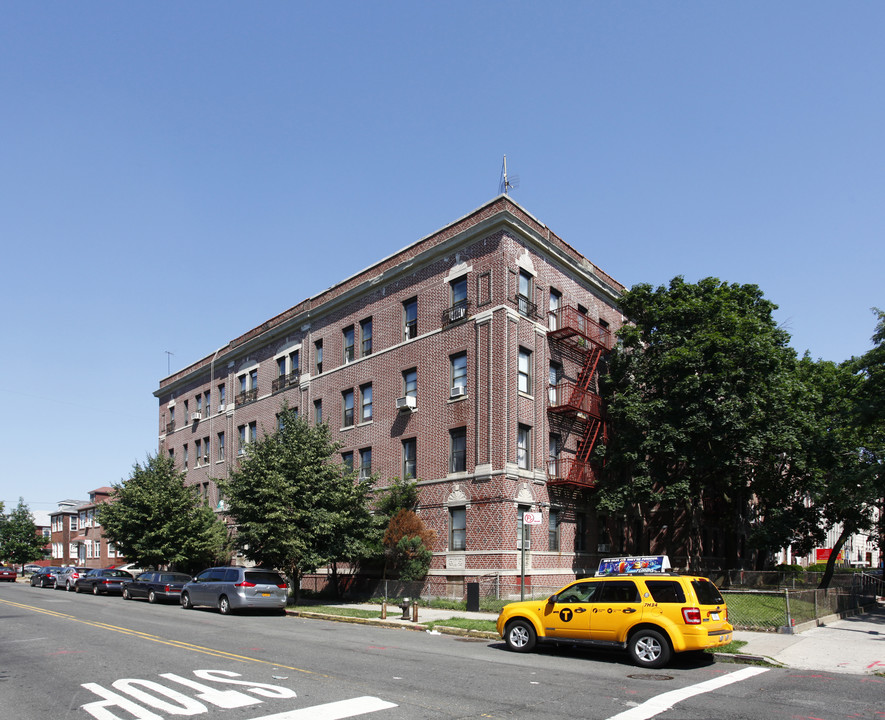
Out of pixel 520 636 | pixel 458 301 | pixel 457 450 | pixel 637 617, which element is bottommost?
pixel 520 636

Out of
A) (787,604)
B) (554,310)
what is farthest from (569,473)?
(787,604)

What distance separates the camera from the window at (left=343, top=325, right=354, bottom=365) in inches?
1410

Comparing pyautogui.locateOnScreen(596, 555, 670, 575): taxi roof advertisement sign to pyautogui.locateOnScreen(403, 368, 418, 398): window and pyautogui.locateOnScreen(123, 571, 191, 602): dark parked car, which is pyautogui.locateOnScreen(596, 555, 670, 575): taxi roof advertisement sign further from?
pyautogui.locateOnScreen(123, 571, 191, 602): dark parked car

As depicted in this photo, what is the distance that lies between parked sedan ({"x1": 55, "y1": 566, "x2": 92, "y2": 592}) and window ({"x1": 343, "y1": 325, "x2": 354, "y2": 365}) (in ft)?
71.6

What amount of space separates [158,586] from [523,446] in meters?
17.0

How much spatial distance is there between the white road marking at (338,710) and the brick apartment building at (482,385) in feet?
55.8

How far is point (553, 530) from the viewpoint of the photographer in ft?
93.8

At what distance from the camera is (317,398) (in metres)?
37.5

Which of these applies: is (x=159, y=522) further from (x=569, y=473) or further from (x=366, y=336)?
(x=569, y=473)

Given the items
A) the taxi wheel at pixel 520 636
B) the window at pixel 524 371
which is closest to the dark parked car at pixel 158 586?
the window at pixel 524 371

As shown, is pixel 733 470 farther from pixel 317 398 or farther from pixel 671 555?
pixel 317 398

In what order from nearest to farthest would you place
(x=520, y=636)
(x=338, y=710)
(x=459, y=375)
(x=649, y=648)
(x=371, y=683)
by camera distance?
1. (x=338, y=710)
2. (x=371, y=683)
3. (x=649, y=648)
4. (x=520, y=636)
5. (x=459, y=375)

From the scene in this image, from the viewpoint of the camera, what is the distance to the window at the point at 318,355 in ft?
125

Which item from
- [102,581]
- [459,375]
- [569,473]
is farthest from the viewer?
[102,581]
